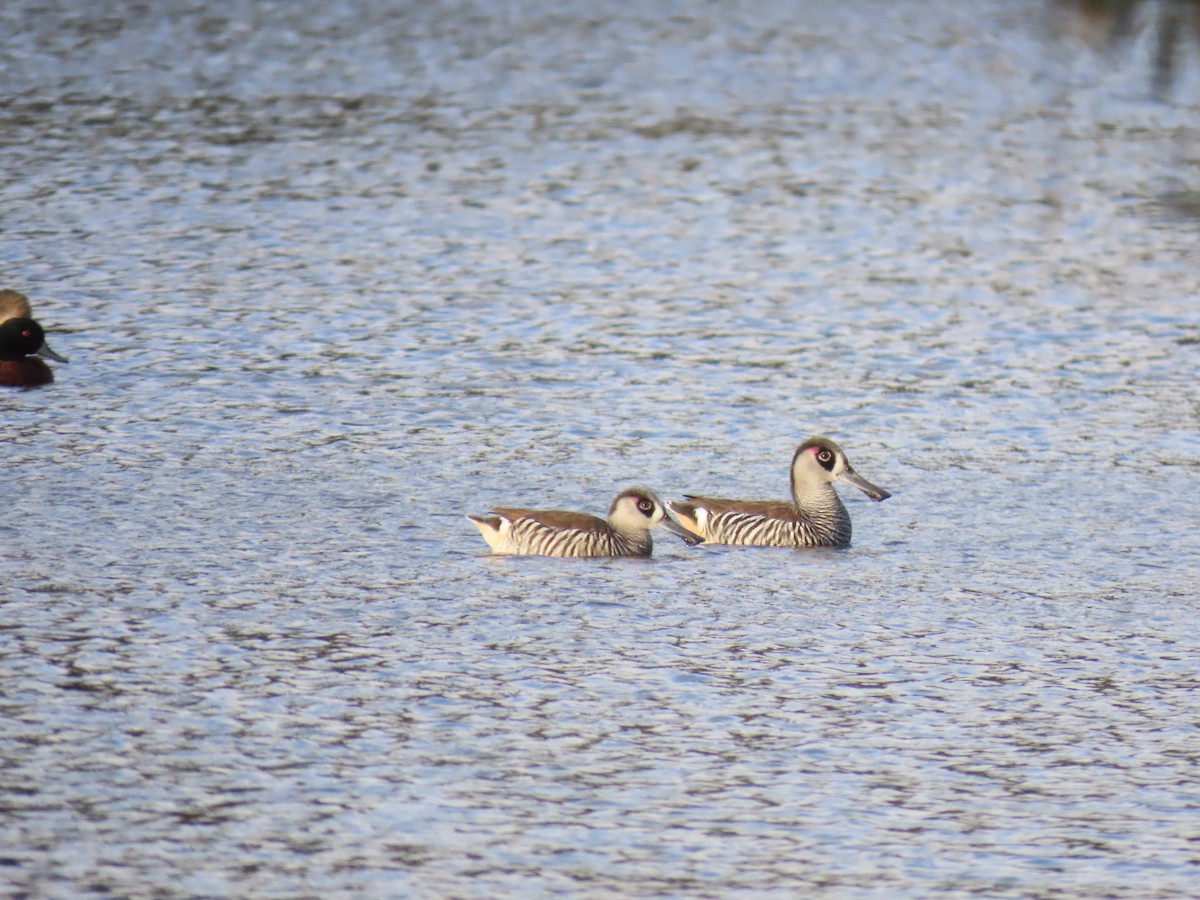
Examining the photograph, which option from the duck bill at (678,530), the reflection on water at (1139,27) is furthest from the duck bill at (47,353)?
the reflection on water at (1139,27)

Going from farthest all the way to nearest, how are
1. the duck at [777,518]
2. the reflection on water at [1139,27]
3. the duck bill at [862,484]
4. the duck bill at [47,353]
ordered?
the duck bill at [47,353] → the duck bill at [862,484] → the duck at [777,518] → the reflection on water at [1139,27]

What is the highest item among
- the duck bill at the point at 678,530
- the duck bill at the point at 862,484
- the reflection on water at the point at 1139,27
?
the reflection on water at the point at 1139,27

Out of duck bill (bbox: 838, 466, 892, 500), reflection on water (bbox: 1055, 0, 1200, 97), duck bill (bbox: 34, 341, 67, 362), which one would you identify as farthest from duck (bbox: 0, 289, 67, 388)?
reflection on water (bbox: 1055, 0, 1200, 97)

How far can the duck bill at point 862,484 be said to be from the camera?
15.3 metres

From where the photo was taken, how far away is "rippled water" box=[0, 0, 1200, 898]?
980 cm

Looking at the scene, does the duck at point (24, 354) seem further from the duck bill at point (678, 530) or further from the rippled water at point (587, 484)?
the duck bill at point (678, 530)

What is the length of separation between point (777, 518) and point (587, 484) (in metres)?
1.71

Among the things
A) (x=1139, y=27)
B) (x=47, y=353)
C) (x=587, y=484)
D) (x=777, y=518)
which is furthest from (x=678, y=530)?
(x=47, y=353)

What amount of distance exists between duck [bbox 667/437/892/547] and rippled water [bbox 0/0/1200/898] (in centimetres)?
24

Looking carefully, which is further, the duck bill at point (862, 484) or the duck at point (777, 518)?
the duck bill at point (862, 484)

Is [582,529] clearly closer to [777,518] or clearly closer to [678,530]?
[678,530]

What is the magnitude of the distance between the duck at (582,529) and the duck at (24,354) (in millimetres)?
5731

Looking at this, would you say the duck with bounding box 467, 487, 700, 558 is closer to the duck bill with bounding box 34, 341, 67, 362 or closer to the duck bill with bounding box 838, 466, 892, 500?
the duck bill with bounding box 838, 466, 892, 500

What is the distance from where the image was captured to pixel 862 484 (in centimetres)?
1537
